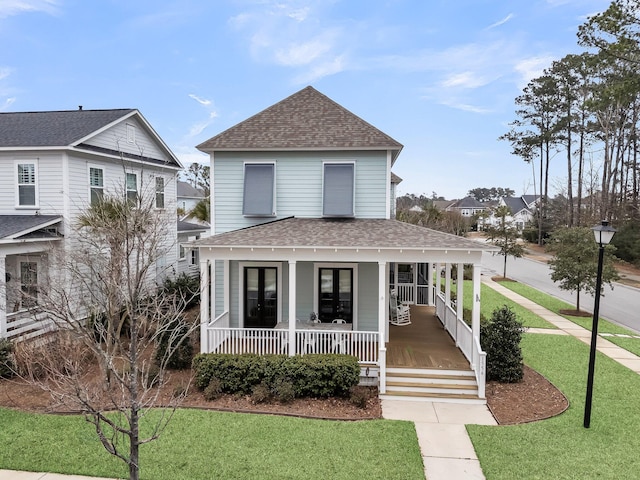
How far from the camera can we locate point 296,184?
13172 mm

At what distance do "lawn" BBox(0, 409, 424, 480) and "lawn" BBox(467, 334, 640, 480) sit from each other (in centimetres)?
144

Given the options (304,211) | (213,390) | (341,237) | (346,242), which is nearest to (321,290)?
(341,237)

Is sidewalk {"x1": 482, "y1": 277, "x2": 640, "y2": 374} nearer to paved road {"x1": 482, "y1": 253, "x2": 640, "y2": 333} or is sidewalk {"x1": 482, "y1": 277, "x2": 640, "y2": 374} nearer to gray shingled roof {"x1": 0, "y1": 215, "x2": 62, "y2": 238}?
paved road {"x1": 482, "y1": 253, "x2": 640, "y2": 333}

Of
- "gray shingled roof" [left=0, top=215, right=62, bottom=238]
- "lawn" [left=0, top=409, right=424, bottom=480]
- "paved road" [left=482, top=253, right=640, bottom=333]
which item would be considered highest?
"gray shingled roof" [left=0, top=215, right=62, bottom=238]

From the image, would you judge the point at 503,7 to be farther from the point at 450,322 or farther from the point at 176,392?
the point at 176,392

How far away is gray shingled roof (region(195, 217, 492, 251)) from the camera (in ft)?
33.8

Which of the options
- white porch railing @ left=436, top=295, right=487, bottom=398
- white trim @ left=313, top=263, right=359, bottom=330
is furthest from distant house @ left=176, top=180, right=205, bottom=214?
white porch railing @ left=436, top=295, right=487, bottom=398

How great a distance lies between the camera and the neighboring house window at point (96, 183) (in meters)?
15.8

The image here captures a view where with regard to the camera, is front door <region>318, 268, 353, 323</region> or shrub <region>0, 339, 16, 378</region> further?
front door <region>318, 268, 353, 323</region>

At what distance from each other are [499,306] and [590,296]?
7.47 meters

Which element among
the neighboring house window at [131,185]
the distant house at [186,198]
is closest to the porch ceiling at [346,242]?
the neighboring house window at [131,185]

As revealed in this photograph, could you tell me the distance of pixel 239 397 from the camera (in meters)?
9.38

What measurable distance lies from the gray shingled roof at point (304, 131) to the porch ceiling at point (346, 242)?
280 centimetres

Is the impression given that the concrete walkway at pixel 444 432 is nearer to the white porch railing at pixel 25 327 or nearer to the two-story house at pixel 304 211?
the two-story house at pixel 304 211
